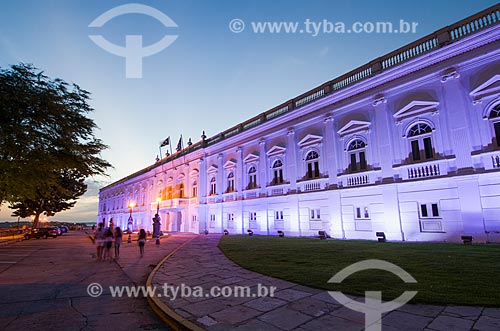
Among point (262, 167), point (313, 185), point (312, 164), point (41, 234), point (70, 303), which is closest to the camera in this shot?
point (70, 303)

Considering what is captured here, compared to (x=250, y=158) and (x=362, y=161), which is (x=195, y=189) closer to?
(x=250, y=158)

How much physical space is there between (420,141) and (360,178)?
12.7 feet

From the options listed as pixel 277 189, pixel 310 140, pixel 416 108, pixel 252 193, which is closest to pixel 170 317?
pixel 416 108

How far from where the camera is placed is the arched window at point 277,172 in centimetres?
2250

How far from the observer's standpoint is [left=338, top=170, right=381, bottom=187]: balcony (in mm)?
15938

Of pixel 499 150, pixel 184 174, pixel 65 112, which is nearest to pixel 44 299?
pixel 65 112

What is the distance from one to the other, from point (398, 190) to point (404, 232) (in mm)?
2286

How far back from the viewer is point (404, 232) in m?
14.3

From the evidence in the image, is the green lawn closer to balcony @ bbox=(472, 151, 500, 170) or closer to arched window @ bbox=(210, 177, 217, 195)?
balcony @ bbox=(472, 151, 500, 170)

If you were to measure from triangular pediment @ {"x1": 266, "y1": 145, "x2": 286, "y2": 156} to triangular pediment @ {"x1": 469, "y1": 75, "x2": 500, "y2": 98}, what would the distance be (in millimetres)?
12425

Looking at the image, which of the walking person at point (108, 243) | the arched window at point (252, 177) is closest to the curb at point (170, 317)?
the walking person at point (108, 243)

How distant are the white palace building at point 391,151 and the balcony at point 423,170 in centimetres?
5

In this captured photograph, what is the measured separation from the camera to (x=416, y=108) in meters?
14.8

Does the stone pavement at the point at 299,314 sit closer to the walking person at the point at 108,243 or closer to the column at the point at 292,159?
the walking person at the point at 108,243
